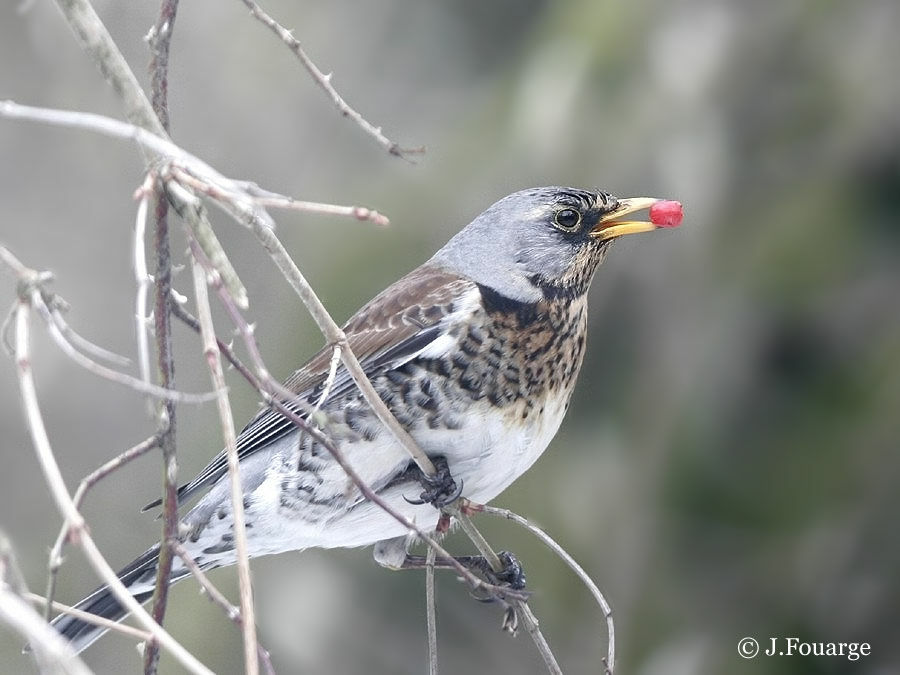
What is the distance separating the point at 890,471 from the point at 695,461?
0.82m

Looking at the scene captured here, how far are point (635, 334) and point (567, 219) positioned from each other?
2428 millimetres

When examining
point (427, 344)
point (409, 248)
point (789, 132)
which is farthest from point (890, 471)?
point (427, 344)

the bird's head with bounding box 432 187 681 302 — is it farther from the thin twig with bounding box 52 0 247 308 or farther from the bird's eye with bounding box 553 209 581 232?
the thin twig with bounding box 52 0 247 308

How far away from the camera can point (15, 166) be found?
709cm

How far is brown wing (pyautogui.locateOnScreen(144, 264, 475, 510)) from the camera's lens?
3.21 meters

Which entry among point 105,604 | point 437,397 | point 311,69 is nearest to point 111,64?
point 311,69

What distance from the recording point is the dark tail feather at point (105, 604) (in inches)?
120

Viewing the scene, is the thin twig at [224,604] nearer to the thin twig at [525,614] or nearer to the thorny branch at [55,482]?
the thorny branch at [55,482]

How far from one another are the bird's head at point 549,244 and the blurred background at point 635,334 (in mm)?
1927

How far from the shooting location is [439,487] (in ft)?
9.93

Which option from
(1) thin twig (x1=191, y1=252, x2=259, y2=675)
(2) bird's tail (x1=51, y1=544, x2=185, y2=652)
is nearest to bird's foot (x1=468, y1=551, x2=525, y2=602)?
(2) bird's tail (x1=51, y1=544, x2=185, y2=652)

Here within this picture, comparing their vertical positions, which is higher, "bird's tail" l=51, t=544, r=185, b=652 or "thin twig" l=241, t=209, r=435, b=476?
"thin twig" l=241, t=209, r=435, b=476

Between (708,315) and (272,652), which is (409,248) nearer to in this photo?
(708,315)
